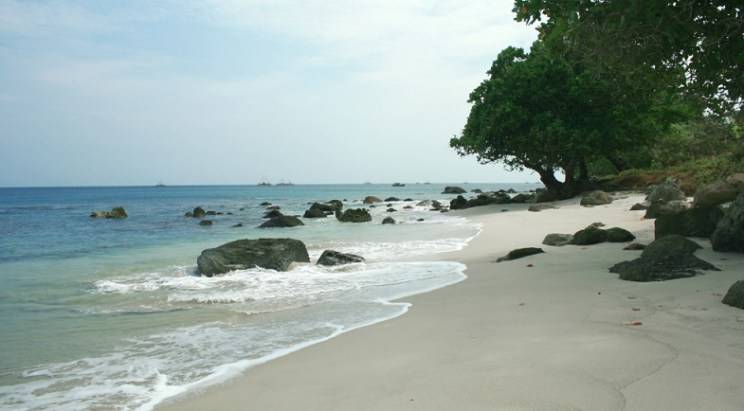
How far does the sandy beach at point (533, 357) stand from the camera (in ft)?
10.3

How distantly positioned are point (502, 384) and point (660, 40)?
5895 mm

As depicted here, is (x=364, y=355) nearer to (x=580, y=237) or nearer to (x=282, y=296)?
(x=282, y=296)

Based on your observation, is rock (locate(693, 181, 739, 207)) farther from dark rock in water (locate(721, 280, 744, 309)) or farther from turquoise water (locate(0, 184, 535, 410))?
dark rock in water (locate(721, 280, 744, 309))

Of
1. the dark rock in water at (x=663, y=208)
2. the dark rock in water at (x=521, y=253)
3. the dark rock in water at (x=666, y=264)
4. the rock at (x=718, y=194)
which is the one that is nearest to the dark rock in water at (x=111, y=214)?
the dark rock in water at (x=521, y=253)

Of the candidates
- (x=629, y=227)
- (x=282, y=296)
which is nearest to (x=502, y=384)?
(x=282, y=296)

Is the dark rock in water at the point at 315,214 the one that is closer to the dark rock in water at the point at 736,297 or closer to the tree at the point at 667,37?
the tree at the point at 667,37

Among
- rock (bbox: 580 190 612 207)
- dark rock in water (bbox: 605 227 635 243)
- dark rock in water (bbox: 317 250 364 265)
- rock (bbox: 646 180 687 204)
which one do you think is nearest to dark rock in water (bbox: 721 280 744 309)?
dark rock in water (bbox: 605 227 635 243)

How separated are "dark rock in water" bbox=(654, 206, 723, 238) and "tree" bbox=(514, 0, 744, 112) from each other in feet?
7.85

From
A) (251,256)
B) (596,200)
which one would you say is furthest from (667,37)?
(596,200)

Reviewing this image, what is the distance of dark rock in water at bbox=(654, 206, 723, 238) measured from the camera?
908cm

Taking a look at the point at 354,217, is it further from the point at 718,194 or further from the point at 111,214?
the point at 111,214

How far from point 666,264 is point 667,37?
315cm

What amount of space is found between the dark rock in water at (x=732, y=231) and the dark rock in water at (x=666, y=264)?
1.14 meters

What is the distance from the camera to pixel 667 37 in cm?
715
